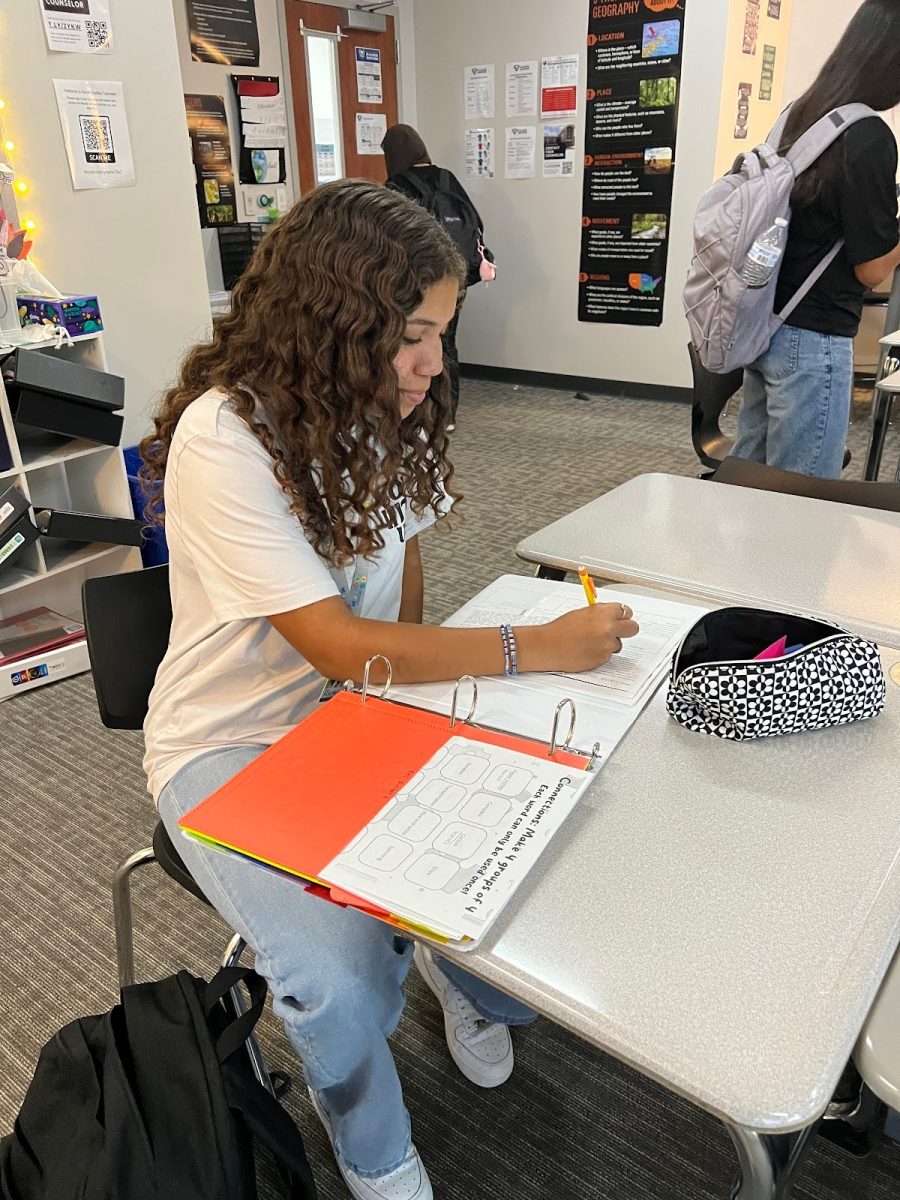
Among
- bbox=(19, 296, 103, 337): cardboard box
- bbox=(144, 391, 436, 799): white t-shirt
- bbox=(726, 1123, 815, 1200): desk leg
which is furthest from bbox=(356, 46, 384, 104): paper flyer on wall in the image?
bbox=(726, 1123, 815, 1200): desk leg

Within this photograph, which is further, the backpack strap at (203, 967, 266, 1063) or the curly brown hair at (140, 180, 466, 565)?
the curly brown hair at (140, 180, 466, 565)

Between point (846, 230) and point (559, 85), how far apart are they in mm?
3635

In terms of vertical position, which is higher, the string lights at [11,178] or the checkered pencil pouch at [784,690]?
the string lights at [11,178]

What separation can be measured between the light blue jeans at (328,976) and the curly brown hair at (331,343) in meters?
0.36

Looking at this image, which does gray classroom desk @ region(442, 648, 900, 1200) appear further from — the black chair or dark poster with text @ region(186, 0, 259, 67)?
dark poster with text @ region(186, 0, 259, 67)

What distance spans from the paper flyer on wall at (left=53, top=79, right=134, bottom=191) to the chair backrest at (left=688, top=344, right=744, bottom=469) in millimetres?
1799

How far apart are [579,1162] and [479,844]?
747mm

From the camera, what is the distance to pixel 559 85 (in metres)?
4.90

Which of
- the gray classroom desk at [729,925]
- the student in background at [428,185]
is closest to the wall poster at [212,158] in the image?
the student in background at [428,185]

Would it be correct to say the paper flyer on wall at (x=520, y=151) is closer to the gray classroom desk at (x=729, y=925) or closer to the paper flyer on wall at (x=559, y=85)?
the paper flyer on wall at (x=559, y=85)

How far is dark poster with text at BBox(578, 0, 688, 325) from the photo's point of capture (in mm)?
4559

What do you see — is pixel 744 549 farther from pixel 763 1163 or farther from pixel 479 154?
pixel 479 154

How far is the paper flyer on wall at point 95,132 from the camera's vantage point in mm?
2566

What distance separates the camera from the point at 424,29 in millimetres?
5289
